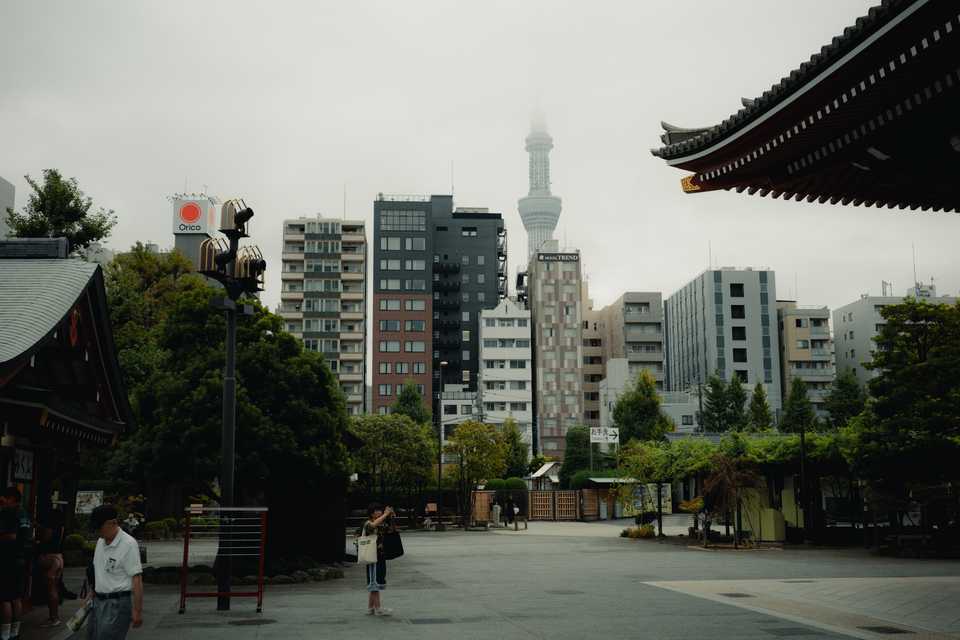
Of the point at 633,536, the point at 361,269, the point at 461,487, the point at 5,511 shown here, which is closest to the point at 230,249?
the point at 5,511

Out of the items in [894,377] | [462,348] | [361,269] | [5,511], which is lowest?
[5,511]

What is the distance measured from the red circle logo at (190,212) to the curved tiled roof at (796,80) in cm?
7579

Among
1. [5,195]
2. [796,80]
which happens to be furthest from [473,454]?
[796,80]

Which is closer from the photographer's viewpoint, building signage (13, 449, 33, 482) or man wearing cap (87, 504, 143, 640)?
man wearing cap (87, 504, 143, 640)

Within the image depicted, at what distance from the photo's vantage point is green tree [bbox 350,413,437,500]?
49.5 metres

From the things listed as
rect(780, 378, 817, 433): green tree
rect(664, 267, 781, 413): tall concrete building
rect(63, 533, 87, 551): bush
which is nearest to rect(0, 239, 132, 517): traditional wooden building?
rect(63, 533, 87, 551): bush

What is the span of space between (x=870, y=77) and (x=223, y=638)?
34.3 ft

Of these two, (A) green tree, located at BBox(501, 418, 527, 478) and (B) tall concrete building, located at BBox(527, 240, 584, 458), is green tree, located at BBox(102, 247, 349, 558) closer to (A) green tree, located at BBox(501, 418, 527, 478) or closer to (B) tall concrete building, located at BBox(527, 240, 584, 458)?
(A) green tree, located at BBox(501, 418, 527, 478)

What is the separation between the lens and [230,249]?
16.2 meters

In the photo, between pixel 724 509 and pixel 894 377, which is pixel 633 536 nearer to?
pixel 724 509

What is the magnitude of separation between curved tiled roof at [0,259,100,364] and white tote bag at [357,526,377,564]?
5810 mm

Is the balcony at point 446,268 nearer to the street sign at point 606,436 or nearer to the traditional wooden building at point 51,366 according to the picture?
the street sign at point 606,436

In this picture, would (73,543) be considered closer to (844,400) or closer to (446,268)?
(844,400)

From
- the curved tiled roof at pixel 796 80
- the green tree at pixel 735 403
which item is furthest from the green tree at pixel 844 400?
the curved tiled roof at pixel 796 80
